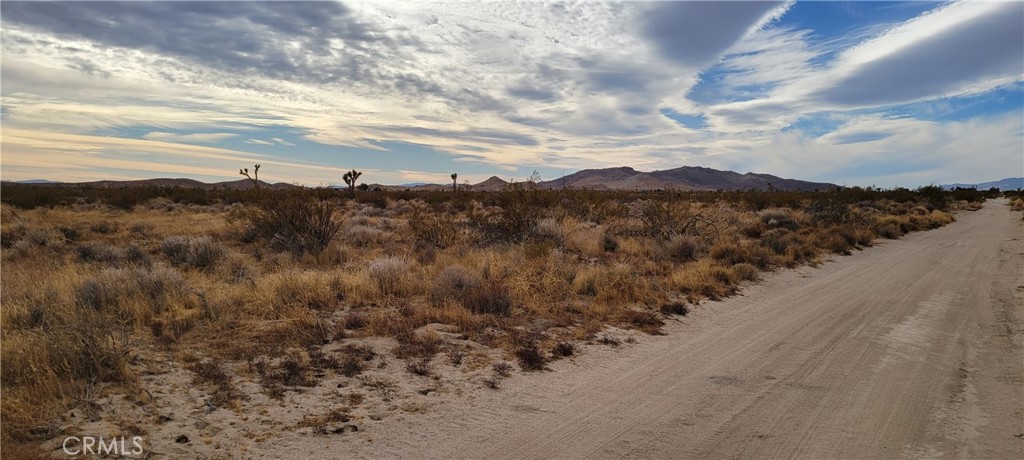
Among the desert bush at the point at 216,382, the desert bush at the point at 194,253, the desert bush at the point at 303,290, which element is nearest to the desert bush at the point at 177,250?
the desert bush at the point at 194,253

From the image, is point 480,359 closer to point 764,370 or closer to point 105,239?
point 764,370

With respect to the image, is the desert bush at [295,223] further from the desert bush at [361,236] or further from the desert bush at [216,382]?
the desert bush at [216,382]

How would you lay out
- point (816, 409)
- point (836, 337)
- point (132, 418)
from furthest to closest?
1. point (836, 337)
2. point (816, 409)
3. point (132, 418)

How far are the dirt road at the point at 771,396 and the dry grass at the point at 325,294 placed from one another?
30.0 inches

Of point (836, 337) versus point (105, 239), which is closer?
point (836, 337)

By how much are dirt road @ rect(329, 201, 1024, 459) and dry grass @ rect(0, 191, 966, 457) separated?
2.50 feet

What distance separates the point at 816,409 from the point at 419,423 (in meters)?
3.81

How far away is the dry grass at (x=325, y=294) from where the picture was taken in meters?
5.07

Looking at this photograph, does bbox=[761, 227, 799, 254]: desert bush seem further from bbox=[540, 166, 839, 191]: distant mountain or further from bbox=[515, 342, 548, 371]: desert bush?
bbox=[540, 166, 839, 191]: distant mountain

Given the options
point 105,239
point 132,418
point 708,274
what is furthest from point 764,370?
point 105,239

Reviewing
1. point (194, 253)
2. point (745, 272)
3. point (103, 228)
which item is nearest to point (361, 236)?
point (194, 253)

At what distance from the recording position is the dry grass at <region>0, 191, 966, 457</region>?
507 centimetres

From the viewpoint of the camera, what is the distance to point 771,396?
17.1 feet

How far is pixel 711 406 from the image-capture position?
4965 mm
